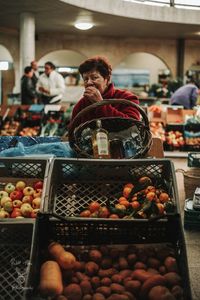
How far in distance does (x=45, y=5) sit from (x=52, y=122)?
3230mm

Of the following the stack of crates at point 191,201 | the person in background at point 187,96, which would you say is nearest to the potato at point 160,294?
the stack of crates at point 191,201

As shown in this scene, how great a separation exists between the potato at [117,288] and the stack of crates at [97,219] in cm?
24

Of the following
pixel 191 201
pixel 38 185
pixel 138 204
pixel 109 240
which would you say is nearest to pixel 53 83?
pixel 191 201

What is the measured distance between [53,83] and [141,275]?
8474 mm

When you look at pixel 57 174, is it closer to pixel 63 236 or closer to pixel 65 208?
pixel 65 208

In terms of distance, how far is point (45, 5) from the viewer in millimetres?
10422

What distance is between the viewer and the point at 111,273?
1.93 m

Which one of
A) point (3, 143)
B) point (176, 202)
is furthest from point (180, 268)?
point (3, 143)

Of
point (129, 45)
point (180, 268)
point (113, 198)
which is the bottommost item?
point (180, 268)

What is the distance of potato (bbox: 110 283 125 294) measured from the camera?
5.94ft

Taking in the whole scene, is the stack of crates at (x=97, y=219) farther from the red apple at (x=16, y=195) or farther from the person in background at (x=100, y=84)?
the person in background at (x=100, y=84)

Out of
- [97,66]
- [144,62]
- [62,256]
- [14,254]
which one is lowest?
[14,254]

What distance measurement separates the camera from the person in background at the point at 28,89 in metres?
9.84

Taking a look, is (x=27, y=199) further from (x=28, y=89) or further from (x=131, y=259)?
(x=28, y=89)
